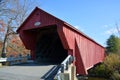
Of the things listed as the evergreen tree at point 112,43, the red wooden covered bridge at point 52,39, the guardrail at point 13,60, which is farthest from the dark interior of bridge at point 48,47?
the evergreen tree at point 112,43

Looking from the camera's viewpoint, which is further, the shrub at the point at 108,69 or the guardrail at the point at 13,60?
the shrub at the point at 108,69

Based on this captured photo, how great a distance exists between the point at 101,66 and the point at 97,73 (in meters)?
0.82

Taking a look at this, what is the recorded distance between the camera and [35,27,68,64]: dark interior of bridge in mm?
17031

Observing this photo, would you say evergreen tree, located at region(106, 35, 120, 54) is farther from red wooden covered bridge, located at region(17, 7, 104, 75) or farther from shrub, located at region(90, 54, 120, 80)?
red wooden covered bridge, located at region(17, 7, 104, 75)

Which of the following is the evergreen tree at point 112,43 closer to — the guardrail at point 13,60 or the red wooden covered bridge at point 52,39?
the red wooden covered bridge at point 52,39

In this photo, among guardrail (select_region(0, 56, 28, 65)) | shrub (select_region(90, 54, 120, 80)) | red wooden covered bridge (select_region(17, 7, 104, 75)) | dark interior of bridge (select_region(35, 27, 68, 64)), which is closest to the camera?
red wooden covered bridge (select_region(17, 7, 104, 75))

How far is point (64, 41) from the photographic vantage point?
535 inches

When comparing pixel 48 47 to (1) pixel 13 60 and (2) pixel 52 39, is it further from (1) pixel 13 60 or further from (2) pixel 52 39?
(1) pixel 13 60

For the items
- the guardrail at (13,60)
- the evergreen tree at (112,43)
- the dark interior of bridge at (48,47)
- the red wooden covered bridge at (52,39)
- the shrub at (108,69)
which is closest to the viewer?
the red wooden covered bridge at (52,39)

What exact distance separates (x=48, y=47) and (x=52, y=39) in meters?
0.72

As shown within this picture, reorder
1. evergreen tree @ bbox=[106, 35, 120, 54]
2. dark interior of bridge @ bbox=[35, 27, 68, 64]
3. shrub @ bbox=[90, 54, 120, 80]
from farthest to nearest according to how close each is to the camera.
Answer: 1. evergreen tree @ bbox=[106, 35, 120, 54]
2. shrub @ bbox=[90, 54, 120, 80]
3. dark interior of bridge @ bbox=[35, 27, 68, 64]

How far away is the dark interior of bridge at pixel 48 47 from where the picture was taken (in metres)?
17.0

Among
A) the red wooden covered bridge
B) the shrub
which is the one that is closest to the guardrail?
the red wooden covered bridge

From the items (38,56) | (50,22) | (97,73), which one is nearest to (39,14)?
(50,22)
